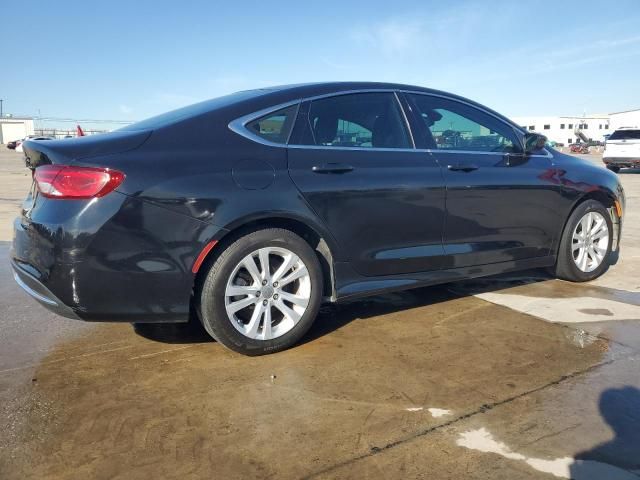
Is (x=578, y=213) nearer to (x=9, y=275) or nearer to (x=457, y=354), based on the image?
(x=457, y=354)

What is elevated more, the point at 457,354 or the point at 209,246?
the point at 209,246

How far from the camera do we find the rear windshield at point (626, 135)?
1830cm

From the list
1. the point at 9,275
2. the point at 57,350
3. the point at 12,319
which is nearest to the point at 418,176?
the point at 57,350

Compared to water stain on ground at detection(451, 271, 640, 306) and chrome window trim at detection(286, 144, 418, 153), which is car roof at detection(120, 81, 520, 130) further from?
water stain on ground at detection(451, 271, 640, 306)

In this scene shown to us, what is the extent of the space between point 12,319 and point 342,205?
2.54 m

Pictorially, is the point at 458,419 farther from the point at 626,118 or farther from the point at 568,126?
the point at 568,126

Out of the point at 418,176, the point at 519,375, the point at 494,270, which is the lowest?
the point at 519,375

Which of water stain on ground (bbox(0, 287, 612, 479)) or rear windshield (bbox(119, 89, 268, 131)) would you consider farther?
rear windshield (bbox(119, 89, 268, 131))

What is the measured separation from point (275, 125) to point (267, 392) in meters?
1.54

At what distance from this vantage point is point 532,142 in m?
4.12

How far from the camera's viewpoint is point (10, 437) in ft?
7.32

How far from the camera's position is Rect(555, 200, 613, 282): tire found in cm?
439

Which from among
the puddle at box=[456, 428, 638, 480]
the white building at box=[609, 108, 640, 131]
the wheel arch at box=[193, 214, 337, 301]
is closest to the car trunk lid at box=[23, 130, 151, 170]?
the wheel arch at box=[193, 214, 337, 301]

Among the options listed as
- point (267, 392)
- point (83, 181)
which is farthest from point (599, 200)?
point (83, 181)
